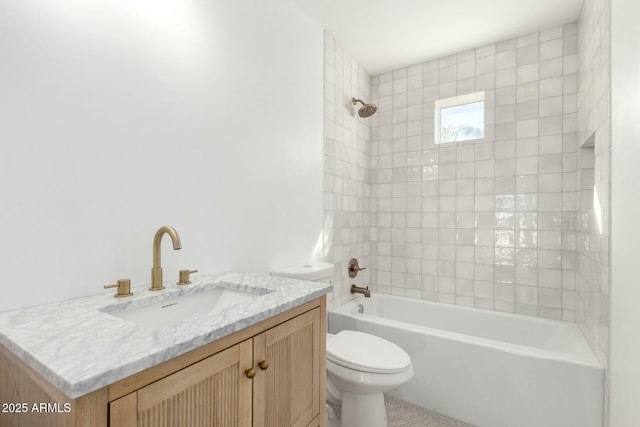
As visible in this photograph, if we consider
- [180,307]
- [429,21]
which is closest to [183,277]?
[180,307]

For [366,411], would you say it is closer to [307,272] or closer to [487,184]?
[307,272]

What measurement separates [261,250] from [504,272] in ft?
6.41

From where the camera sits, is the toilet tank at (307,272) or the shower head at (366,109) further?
the shower head at (366,109)

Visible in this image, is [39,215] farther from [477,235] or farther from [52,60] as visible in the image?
[477,235]

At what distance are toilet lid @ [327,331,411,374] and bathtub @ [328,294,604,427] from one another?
18.9 inches

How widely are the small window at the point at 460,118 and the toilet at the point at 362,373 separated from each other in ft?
6.01

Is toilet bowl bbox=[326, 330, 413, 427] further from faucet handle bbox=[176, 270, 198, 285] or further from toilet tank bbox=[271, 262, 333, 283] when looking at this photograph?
faucet handle bbox=[176, 270, 198, 285]

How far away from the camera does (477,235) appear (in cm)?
257

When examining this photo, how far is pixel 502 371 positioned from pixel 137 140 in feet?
7.26

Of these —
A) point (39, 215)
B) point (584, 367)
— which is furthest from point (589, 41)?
point (39, 215)

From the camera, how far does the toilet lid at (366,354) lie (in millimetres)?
1516

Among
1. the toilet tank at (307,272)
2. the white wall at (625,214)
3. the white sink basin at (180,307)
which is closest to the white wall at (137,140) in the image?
the toilet tank at (307,272)

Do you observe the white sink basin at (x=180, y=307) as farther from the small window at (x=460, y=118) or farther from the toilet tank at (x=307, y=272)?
the small window at (x=460, y=118)

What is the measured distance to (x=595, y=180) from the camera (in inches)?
69.2
